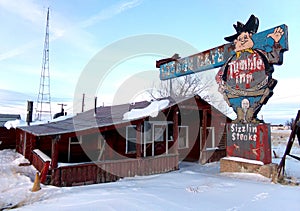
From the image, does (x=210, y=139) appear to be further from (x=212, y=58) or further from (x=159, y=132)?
(x=212, y=58)

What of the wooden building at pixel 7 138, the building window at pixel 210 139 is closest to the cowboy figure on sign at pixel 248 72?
the building window at pixel 210 139

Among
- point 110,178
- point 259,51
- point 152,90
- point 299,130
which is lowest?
point 110,178

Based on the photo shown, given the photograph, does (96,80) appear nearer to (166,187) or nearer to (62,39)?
(62,39)

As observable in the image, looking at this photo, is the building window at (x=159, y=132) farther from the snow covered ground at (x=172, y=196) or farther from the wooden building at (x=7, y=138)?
the wooden building at (x=7, y=138)

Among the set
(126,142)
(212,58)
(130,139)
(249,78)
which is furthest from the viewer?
(130,139)

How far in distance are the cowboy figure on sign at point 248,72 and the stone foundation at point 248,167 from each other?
1.51 m

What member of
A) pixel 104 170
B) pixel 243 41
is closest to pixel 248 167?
pixel 243 41

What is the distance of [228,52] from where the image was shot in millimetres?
9312

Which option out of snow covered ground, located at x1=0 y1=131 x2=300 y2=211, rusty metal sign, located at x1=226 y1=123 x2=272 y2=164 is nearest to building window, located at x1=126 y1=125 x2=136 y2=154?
snow covered ground, located at x1=0 y1=131 x2=300 y2=211

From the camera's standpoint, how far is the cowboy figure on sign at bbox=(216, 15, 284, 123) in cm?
766

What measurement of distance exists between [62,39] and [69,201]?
1365 centimetres

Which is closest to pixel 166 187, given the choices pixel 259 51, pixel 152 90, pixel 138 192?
pixel 138 192

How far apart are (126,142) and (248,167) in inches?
221

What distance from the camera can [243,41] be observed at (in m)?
8.67
